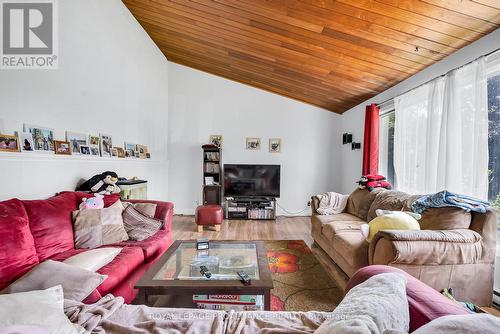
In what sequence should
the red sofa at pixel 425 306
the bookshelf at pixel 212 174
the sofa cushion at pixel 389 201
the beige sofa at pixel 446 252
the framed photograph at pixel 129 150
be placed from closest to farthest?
the red sofa at pixel 425 306, the beige sofa at pixel 446 252, the sofa cushion at pixel 389 201, the framed photograph at pixel 129 150, the bookshelf at pixel 212 174

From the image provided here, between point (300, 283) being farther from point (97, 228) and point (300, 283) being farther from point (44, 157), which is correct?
point (44, 157)

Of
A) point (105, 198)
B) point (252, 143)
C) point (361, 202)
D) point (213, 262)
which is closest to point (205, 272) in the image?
point (213, 262)

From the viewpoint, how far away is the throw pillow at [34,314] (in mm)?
837

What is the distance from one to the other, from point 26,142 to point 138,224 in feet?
→ 3.84

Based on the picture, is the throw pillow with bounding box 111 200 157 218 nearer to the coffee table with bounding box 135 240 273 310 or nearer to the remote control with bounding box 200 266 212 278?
the coffee table with bounding box 135 240 273 310

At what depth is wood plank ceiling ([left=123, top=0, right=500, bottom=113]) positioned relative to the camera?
2.07 metres

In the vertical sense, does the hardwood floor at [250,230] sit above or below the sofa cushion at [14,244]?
below

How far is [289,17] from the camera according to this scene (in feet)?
8.39

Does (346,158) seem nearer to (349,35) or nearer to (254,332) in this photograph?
(349,35)

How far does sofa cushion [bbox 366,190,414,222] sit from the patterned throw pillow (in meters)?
2.53

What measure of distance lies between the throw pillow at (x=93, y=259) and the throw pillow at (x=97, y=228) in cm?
34

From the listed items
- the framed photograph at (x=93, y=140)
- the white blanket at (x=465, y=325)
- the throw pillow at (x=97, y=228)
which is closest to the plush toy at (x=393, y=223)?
the white blanket at (x=465, y=325)

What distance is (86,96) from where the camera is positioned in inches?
109

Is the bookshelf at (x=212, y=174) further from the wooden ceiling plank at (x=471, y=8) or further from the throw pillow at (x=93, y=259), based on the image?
the wooden ceiling plank at (x=471, y=8)
